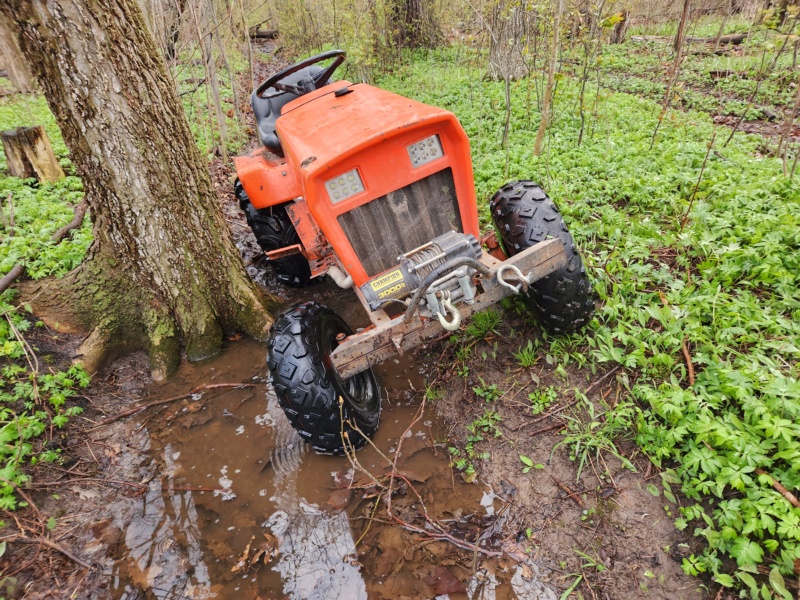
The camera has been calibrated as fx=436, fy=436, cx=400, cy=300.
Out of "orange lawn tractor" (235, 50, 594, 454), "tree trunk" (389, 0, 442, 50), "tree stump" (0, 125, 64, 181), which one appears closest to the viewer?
"orange lawn tractor" (235, 50, 594, 454)

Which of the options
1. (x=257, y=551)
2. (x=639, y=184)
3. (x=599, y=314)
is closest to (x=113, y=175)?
(x=257, y=551)

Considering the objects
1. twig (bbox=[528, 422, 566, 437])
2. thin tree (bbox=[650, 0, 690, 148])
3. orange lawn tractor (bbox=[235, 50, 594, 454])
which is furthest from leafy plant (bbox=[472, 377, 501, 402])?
thin tree (bbox=[650, 0, 690, 148])

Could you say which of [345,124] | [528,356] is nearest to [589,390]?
[528,356]

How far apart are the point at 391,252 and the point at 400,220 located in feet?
0.65

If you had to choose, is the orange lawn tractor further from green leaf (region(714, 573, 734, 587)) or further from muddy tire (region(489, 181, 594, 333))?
green leaf (region(714, 573, 734, 587))

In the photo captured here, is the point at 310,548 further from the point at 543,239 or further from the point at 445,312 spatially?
the point at 543,239

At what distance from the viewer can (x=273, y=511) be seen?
242cm

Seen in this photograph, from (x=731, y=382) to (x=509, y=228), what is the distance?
144 cm

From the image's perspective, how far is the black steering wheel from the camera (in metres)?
3.56

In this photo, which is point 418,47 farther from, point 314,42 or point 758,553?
point 758,553

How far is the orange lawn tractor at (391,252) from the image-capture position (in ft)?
7.54

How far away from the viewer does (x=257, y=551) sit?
7.36 ft

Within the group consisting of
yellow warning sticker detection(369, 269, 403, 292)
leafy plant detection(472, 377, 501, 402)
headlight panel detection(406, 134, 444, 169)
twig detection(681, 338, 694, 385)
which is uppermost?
headlight panel detection(406, 134, 444, 169)

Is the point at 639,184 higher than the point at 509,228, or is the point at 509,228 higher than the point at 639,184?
the point at 509,228
